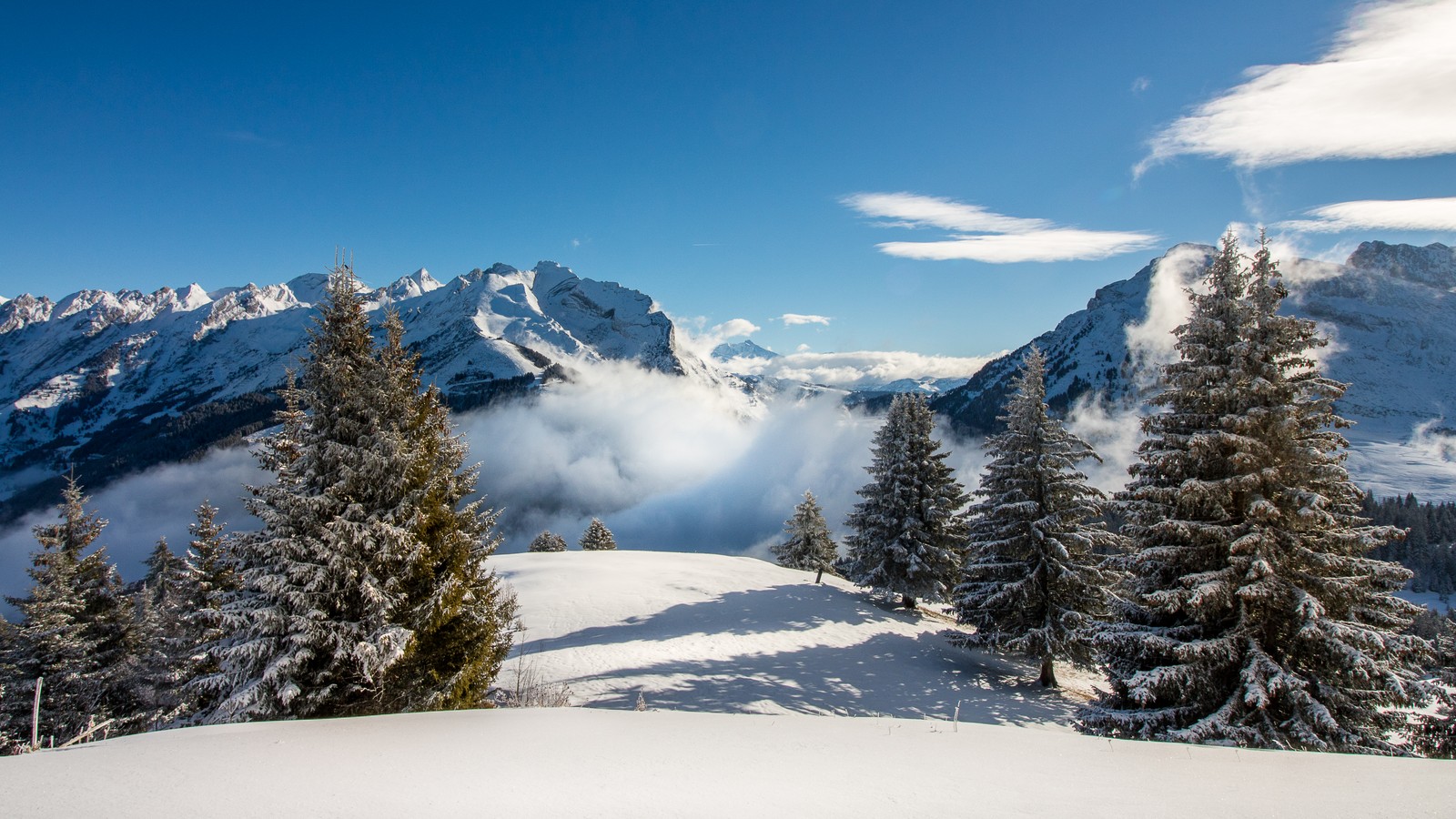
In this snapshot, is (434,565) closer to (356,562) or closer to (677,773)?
(356,562)

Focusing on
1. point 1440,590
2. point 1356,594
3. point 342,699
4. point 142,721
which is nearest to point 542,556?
point 142,721

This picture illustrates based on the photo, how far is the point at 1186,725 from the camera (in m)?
9.87

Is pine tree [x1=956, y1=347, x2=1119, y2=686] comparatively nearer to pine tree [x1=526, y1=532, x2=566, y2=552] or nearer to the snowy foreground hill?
the snowy foreground hill

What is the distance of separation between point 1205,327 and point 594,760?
12.3 m

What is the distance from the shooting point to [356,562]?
375 inches

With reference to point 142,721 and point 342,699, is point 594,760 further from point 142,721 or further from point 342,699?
point 142,721

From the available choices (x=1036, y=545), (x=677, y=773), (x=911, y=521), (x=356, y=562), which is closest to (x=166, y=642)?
(x=356, y=562)

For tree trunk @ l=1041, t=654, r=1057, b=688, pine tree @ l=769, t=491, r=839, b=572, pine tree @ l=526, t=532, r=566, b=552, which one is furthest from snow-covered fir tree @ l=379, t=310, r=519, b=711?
pine tree @ l=526, t=532, r=566, b=552

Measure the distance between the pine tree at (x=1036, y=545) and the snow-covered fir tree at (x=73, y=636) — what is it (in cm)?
2927

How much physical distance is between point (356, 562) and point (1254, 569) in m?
14.2

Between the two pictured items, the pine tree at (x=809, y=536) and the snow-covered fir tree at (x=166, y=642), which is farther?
the pine tree at (x=809, y=536)

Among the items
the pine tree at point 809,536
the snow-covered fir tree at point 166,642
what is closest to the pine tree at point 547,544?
the pine tree at point 809,536

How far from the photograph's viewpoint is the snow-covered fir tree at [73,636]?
67.1 feet

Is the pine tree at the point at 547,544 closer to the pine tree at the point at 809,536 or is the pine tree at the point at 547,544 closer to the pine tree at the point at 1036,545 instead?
the pine tree at the point at 809,536
